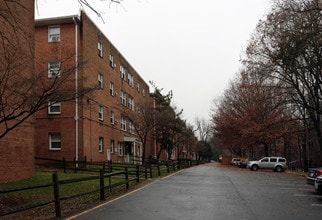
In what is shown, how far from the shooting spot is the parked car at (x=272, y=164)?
1704 inches

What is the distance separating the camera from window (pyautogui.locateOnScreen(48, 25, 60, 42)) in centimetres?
3207

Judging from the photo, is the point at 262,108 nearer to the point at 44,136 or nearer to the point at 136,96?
the point at 136,96

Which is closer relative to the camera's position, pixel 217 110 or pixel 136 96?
pixel 136 96

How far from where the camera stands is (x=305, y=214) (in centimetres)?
1064

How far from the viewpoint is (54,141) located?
31500 millimetres

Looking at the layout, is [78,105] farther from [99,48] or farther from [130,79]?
[130,79]

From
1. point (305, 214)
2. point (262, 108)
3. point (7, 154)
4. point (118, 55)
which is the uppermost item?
point (118, 55)

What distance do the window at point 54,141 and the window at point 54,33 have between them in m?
7.52

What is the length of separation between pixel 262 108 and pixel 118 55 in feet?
66.3

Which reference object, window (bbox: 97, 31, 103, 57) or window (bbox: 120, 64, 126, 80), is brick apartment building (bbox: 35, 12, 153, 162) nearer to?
window (bbox: 97, 31, 103, 57)

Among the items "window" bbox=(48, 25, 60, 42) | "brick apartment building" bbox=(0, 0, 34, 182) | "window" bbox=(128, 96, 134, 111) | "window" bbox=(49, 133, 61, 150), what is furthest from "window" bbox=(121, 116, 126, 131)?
"brick apartment building" bbox=(0, 0, 34, 182)

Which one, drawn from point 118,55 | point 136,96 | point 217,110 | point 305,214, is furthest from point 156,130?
point 305,214

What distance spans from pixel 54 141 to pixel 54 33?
8.60 meters

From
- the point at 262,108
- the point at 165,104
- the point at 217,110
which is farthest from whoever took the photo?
the point at 217,110
